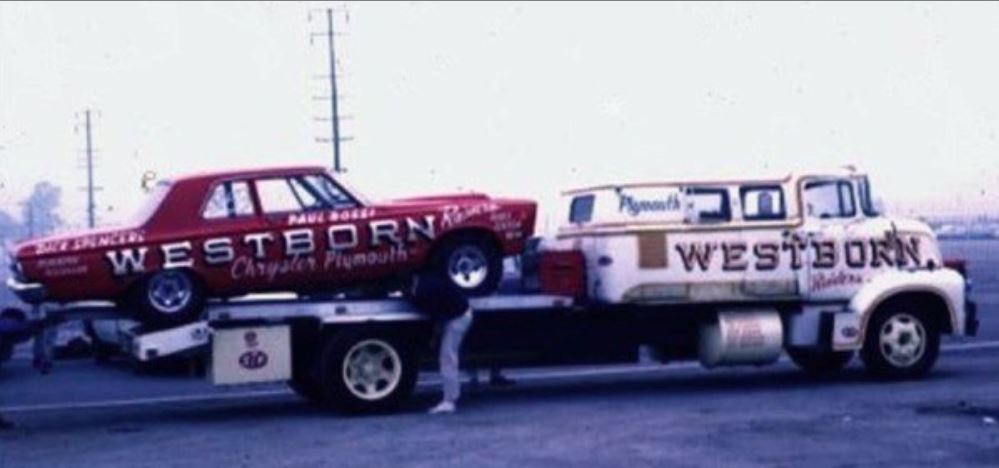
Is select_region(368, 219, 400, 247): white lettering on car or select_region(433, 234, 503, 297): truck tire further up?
select_region(368, 219, 400, 247): white lettering on car

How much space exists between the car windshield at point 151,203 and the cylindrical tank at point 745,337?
595 centimetres

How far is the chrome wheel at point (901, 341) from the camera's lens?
20.6m

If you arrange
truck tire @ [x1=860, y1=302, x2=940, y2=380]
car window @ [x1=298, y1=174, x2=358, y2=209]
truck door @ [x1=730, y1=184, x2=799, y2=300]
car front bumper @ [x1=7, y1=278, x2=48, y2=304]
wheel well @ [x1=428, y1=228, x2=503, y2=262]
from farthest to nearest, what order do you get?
truck tire @ [x1=860, y1=302, x2=940, y2=380]
truck door @ [x1=730, y1=184, x2=799, y2=300]
wheel well @ [x1=428, y1=228, x2=503, y2=262]
car window @ [x1=298, y1=174, x2=358, y2=209]
car front bumper @ [x1=7, y1=278, x2=48, y2=304]

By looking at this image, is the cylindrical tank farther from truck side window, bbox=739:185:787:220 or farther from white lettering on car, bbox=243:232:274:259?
white lettering on car, bbox=243:232:274:259

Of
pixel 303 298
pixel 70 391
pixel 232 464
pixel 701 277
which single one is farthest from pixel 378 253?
pixel 70 391

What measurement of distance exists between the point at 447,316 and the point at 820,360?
5425 millimetres

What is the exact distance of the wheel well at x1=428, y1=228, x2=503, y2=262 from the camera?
757 inches

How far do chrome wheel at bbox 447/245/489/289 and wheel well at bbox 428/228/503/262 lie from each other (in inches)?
4.8

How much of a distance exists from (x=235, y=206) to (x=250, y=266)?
2.12ft

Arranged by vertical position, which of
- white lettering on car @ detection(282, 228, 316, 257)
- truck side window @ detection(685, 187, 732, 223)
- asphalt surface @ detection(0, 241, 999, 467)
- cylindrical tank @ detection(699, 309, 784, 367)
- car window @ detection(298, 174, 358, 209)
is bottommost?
asphalt surface @ detection(0, 241, 999, 467)

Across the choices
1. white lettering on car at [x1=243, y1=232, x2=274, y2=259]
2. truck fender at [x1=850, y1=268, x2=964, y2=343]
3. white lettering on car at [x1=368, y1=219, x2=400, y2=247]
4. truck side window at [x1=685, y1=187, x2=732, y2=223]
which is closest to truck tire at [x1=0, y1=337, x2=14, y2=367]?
white lettering on car at [x1=243, y1=232, x2=274, y2=259]

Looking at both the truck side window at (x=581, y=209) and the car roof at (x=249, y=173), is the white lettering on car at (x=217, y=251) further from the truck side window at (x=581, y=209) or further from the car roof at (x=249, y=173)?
the truck side window at (x=581, y=209)

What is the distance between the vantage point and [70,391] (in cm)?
2344

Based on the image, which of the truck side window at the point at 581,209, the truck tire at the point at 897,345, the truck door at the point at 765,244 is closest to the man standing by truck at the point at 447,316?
the truck side window at the point at 581,209
